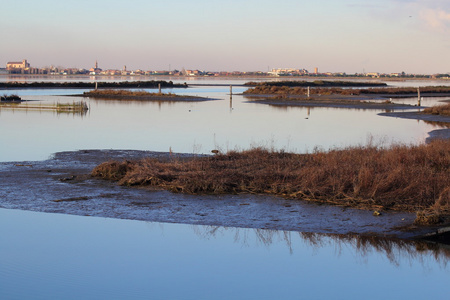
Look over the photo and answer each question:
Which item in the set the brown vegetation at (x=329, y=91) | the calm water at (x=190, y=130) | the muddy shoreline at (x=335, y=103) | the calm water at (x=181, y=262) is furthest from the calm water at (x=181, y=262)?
the brown vegetation at (x=329, y=91)

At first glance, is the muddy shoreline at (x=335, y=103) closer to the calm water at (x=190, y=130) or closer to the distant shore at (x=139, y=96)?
the calm water at (x=190, y=130)

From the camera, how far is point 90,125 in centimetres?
3170

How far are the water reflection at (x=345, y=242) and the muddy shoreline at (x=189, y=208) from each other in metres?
0.18

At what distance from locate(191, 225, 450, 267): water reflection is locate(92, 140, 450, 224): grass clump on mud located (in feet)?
3.07

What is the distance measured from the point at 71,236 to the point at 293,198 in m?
4.87

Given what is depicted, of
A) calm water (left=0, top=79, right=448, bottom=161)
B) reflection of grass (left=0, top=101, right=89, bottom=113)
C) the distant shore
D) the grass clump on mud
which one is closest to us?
the grass clump on mud

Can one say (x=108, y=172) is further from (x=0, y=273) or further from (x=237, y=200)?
(x=0, y=273)

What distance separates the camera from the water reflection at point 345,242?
991 centimetres

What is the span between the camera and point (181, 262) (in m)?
9.34

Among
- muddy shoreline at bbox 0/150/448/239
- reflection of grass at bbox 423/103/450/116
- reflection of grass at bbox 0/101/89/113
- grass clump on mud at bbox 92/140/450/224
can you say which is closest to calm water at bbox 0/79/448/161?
reflection of grass at bbox 0/101/89/113

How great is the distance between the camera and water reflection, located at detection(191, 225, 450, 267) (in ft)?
32.5

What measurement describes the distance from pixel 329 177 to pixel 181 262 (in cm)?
499

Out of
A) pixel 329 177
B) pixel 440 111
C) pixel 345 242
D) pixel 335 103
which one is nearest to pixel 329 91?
pixel 335 103

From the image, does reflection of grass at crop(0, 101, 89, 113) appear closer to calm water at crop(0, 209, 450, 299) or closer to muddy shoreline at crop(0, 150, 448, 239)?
muddy shoreline at crop(0, 150, 448, 239)
